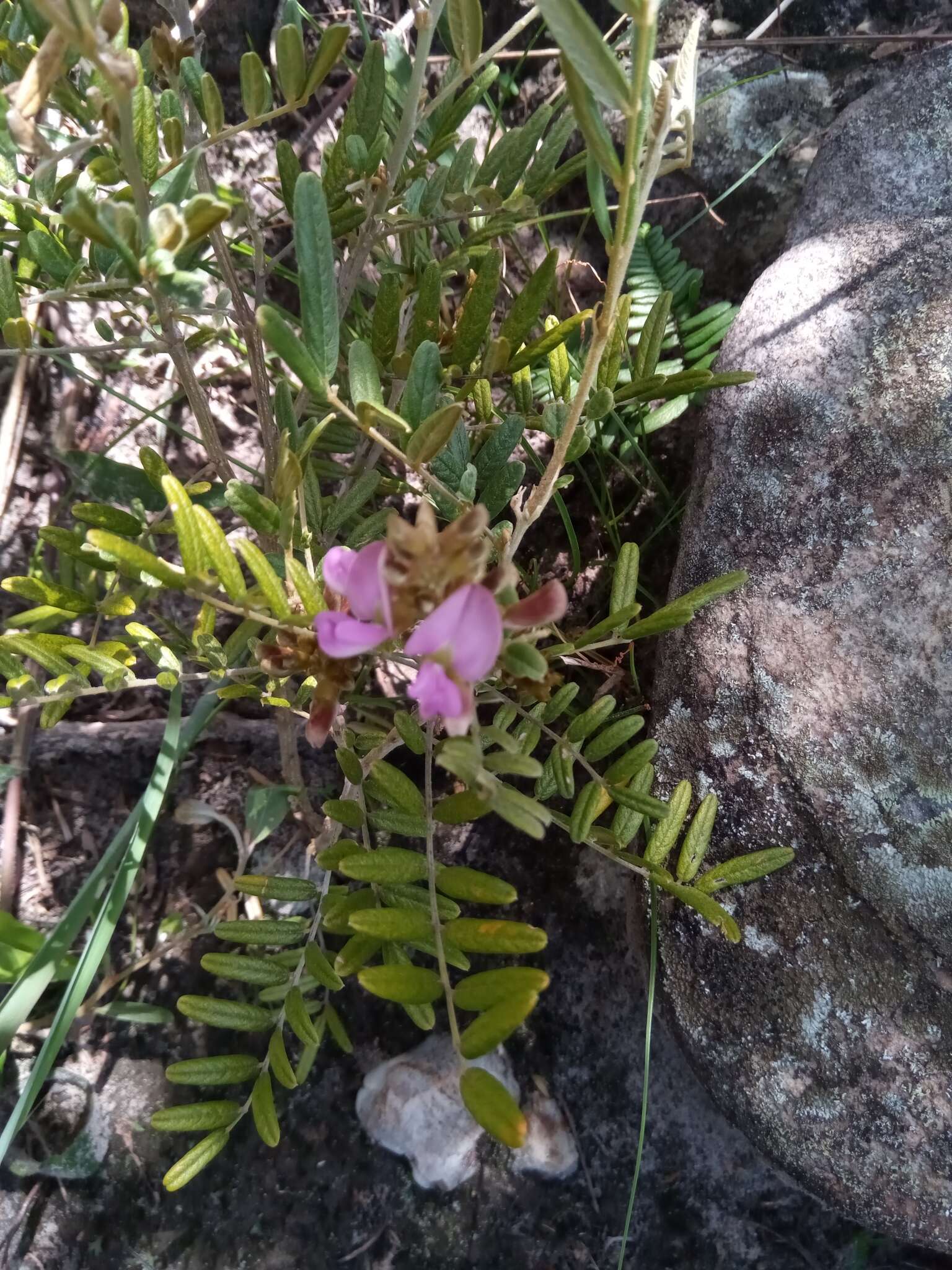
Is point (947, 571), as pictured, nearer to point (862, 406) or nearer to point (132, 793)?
point (862, 406)

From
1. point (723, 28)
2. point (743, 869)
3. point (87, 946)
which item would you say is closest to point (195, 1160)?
point (87, 946)

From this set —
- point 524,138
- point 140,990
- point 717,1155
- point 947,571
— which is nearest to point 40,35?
point 524,138

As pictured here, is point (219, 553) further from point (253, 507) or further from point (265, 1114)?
point (265, 1114)

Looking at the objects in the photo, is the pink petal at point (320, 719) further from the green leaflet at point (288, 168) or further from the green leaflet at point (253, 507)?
the green leaflet at point (288, 168)

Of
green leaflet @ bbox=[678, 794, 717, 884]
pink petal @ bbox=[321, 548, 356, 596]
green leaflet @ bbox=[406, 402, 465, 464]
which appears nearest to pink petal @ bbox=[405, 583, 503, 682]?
pink petal @ bbox=[321, 548, 356, 596]

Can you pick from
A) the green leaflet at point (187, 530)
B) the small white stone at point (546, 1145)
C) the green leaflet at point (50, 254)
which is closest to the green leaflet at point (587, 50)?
the green leaflet at point (187, 530)

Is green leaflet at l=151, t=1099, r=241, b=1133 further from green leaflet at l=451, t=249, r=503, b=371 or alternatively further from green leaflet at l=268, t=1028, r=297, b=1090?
green leaflet at l=451, t=249, r=503, b=371
